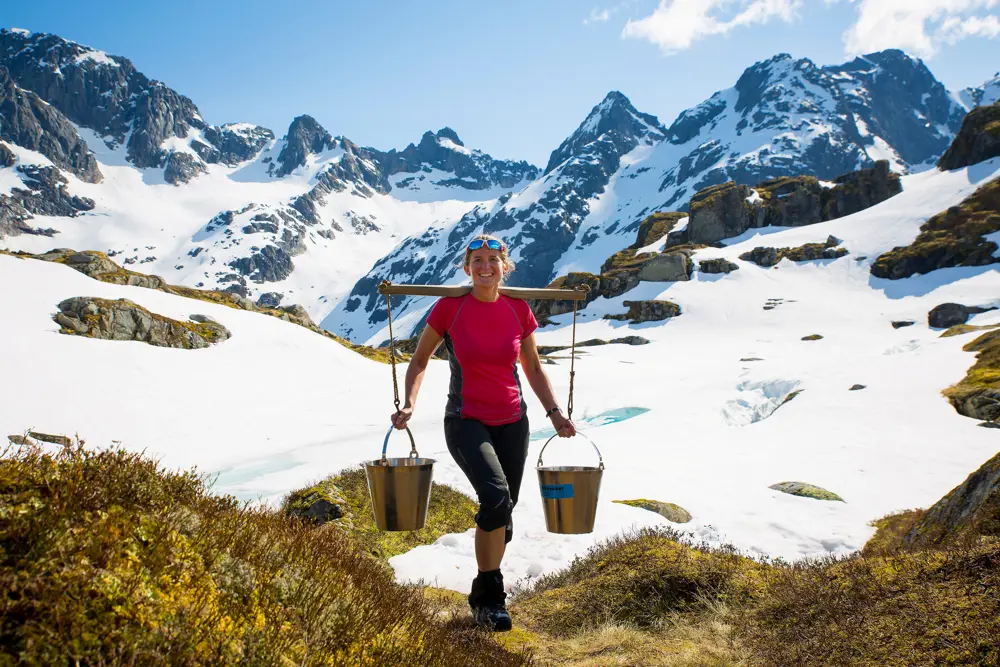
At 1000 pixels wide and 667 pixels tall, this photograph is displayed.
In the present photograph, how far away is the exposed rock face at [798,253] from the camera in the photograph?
3125 inches

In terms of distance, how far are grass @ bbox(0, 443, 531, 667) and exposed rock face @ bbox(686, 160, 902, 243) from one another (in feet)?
344

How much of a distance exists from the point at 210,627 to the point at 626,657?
303cm

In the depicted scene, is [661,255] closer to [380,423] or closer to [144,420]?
[380,423]

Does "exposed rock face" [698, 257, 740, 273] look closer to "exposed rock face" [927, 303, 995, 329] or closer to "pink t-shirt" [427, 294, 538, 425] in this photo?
"exposed rock face" [927, 303, 995, 329]

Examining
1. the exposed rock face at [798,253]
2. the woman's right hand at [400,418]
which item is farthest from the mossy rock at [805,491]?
the exposed rock face at [798,253]

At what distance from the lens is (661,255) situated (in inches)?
3223

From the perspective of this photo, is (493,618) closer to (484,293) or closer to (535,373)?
(535,373)

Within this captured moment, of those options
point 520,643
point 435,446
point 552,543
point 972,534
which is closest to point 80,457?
point 520,643

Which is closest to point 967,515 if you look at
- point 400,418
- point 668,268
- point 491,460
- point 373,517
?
point 491,460

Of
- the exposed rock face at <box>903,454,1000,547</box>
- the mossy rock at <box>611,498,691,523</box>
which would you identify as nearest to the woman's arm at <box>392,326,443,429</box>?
the exposed rock face at <box>903,454,1000,547</box>

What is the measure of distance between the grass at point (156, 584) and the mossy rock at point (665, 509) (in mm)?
7496

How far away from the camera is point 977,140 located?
91750mm

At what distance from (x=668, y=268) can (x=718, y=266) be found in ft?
21.3

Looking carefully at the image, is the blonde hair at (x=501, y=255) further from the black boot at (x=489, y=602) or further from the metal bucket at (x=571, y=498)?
the black boot at (x=489, y=602)
